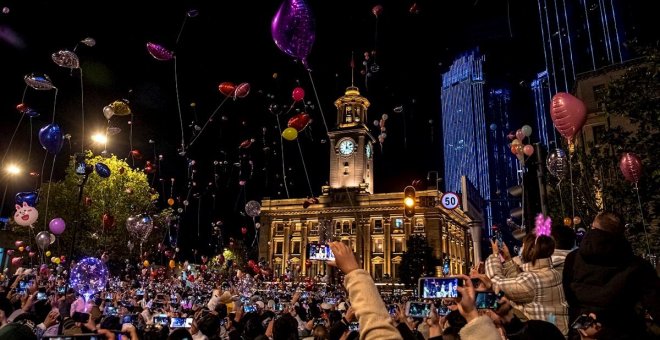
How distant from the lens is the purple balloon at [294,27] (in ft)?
26.9

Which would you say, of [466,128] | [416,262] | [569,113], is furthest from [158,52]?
[466,128]

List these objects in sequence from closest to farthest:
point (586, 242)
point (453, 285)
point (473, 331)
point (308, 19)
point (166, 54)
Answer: point (473, 331), point (453, 285), point (586, 242), point (308, 19), point (166, 54)

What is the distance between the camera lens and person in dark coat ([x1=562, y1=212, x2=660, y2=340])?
330 cm

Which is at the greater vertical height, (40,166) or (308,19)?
(40,166)

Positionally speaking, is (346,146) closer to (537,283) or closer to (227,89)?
(227,89)

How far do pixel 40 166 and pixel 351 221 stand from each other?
139 ft

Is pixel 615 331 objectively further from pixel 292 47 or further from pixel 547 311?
pixel 292 47

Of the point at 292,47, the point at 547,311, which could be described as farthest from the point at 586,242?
the point at 292,47

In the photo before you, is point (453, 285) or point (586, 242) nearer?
point (453, 285)

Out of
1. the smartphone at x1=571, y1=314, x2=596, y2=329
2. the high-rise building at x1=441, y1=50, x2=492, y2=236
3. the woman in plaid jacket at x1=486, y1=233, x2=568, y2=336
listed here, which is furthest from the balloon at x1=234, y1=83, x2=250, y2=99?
the high-rise building at x1=441, y1=50, x2=492, y2=236

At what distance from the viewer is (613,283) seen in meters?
3.36

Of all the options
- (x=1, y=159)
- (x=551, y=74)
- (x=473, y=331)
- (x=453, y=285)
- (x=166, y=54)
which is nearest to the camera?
(x=473, y=331)

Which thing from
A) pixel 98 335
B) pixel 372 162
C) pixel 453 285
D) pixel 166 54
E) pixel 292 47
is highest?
pixel 372 162

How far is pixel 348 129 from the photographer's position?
224 ft
